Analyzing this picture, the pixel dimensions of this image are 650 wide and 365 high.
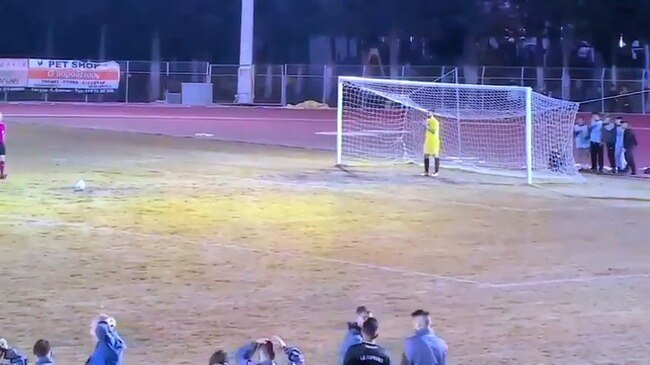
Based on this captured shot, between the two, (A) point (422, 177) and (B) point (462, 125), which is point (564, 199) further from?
(B) point (462, 125)

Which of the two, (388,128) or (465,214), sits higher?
(388,128)

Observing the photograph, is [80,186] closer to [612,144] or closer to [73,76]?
[612,144]

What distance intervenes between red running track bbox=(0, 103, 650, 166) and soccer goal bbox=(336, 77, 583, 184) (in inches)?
89.8

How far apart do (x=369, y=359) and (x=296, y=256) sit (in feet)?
38.5

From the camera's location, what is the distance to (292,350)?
7.01 metres

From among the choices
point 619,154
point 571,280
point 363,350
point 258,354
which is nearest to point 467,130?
point 619,154

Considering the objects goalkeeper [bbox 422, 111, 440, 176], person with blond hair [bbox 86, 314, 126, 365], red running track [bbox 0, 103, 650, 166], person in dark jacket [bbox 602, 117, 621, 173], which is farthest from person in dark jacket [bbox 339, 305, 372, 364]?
red running track [bbox 0, 103, 650, 166]

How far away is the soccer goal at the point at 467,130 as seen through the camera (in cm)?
3581

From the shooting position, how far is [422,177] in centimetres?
3241

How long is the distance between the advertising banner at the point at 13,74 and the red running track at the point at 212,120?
1455 millimetres

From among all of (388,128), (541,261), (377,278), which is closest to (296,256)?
(377,278)

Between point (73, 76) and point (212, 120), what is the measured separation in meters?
13.2

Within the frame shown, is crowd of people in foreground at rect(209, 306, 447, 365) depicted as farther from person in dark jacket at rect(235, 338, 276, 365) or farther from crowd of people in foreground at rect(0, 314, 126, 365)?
crowd of people in foreground at rect(0, 314, 126, 365)

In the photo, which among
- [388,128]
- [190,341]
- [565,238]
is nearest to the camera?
[190,341]
